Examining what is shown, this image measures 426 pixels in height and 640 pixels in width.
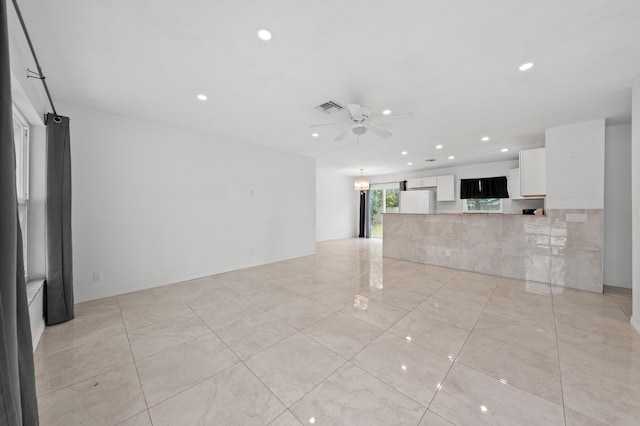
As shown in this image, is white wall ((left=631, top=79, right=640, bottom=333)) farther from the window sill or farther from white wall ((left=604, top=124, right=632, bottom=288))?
the window sill

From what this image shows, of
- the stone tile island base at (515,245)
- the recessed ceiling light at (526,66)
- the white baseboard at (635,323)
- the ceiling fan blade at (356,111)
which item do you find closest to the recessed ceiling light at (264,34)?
the ceiling fan blade at (356,111)

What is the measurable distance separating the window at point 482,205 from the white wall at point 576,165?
2.94 metres

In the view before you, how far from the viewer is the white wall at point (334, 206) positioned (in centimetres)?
877

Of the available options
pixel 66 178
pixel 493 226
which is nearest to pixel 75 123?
pixel 66 178

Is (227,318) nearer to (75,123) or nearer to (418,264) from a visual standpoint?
(75,123)

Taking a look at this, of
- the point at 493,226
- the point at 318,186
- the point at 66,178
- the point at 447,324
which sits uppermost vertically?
the point at 318,186

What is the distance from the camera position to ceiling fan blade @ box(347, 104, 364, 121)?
2.73 meters

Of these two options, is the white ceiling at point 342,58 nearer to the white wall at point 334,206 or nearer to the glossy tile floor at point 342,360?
the glossy tile floor at point 342,360

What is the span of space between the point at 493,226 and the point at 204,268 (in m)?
5.65

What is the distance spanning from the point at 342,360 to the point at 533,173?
4908 millimetres

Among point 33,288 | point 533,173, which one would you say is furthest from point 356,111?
point 33,288

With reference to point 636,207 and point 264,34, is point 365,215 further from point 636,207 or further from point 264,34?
point 264,34

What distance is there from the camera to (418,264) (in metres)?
5.37

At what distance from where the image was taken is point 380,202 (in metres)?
9.75
